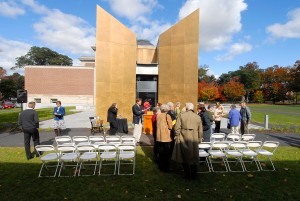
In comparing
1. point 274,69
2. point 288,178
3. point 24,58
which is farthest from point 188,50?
point 24,58

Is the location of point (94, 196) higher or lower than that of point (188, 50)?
lower

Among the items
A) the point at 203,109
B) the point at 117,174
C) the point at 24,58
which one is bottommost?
the point at 117,174

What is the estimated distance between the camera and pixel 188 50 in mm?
14953

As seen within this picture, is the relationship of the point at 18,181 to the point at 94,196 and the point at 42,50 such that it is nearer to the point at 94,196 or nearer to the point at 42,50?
the point at 94,196

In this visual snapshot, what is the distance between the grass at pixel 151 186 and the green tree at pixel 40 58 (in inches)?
3376

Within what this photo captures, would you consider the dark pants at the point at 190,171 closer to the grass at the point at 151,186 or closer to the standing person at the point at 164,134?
the grass at the point at 151,186

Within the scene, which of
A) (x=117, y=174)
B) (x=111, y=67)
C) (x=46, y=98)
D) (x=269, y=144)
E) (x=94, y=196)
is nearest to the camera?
(x=94, y=196)

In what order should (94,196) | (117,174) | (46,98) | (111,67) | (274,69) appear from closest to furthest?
(94,196)
(117,174)
(111,67)
(46,98)
(274,69)

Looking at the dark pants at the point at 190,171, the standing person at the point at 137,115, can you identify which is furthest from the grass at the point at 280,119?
the dark pants at the point at 190,171

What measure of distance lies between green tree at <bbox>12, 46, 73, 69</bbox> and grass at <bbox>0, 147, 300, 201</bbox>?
85.8m

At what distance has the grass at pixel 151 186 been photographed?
13.5 ft

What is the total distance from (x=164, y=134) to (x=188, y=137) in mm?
711

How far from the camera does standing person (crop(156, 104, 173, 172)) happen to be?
206 inches

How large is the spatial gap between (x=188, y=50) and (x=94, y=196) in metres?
12.8
